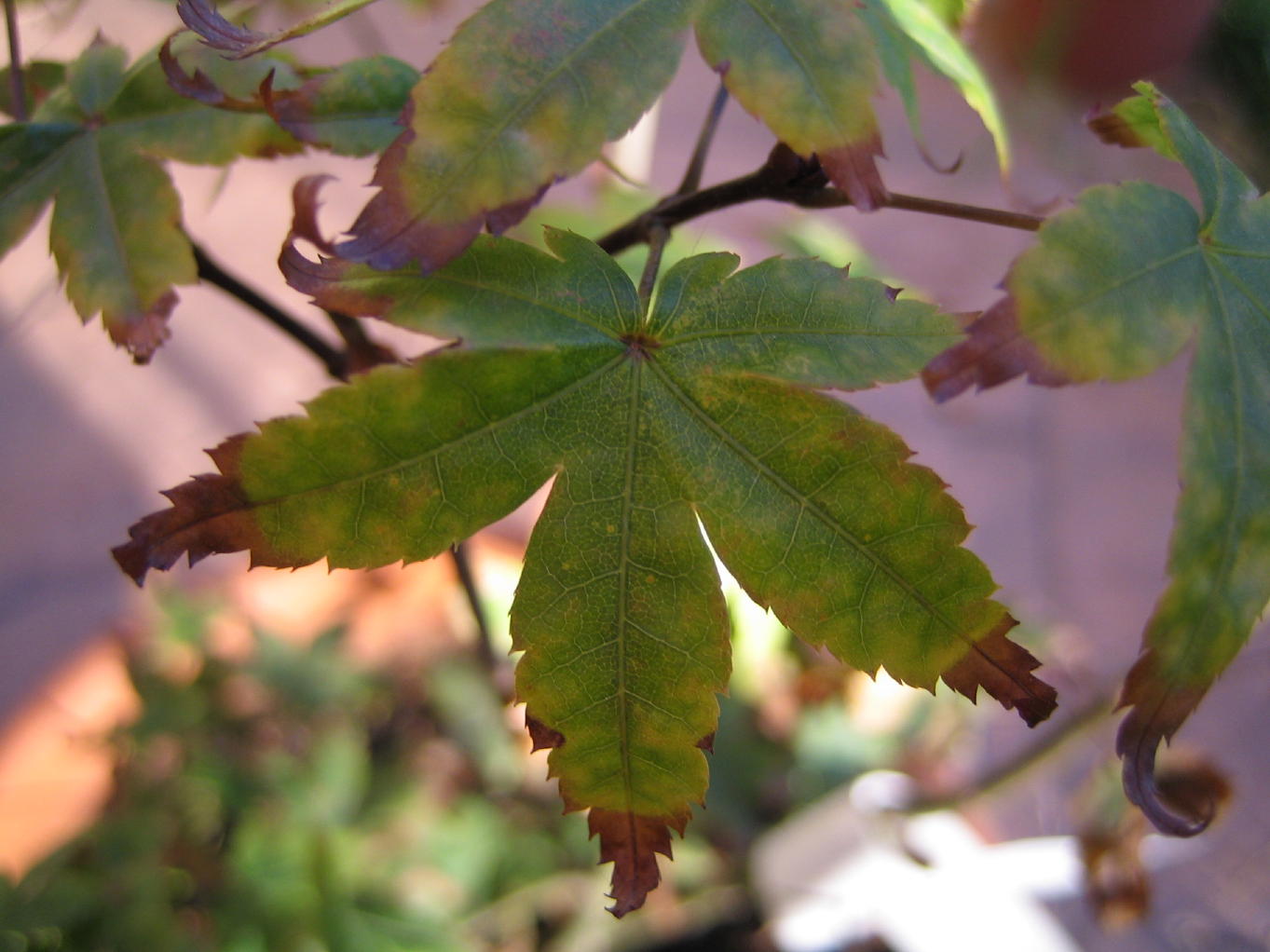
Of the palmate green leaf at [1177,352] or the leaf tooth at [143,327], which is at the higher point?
the leaf tooth at [143,327]

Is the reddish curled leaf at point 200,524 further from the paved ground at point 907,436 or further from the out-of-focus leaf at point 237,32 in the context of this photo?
the paved ground at point 907,436

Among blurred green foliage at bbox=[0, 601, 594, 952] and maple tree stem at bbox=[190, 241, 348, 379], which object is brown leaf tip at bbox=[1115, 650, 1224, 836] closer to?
maple tree stem at bbox=[190, 241, 348, 379]

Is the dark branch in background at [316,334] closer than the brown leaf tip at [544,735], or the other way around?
the brown leaf tip at [544,735]

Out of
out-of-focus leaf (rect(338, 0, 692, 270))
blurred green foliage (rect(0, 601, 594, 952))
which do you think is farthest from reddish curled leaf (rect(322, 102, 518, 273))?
blurred green foliage (rect(0, 601, 594, 952))

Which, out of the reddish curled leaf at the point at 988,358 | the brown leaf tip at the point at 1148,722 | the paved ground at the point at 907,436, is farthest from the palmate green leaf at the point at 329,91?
the paved ground at the point at 907,436

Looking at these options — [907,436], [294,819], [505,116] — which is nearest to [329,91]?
[505,116]

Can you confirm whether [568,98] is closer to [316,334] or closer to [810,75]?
[810,75]

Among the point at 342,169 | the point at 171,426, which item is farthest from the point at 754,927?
the point at 342,169
